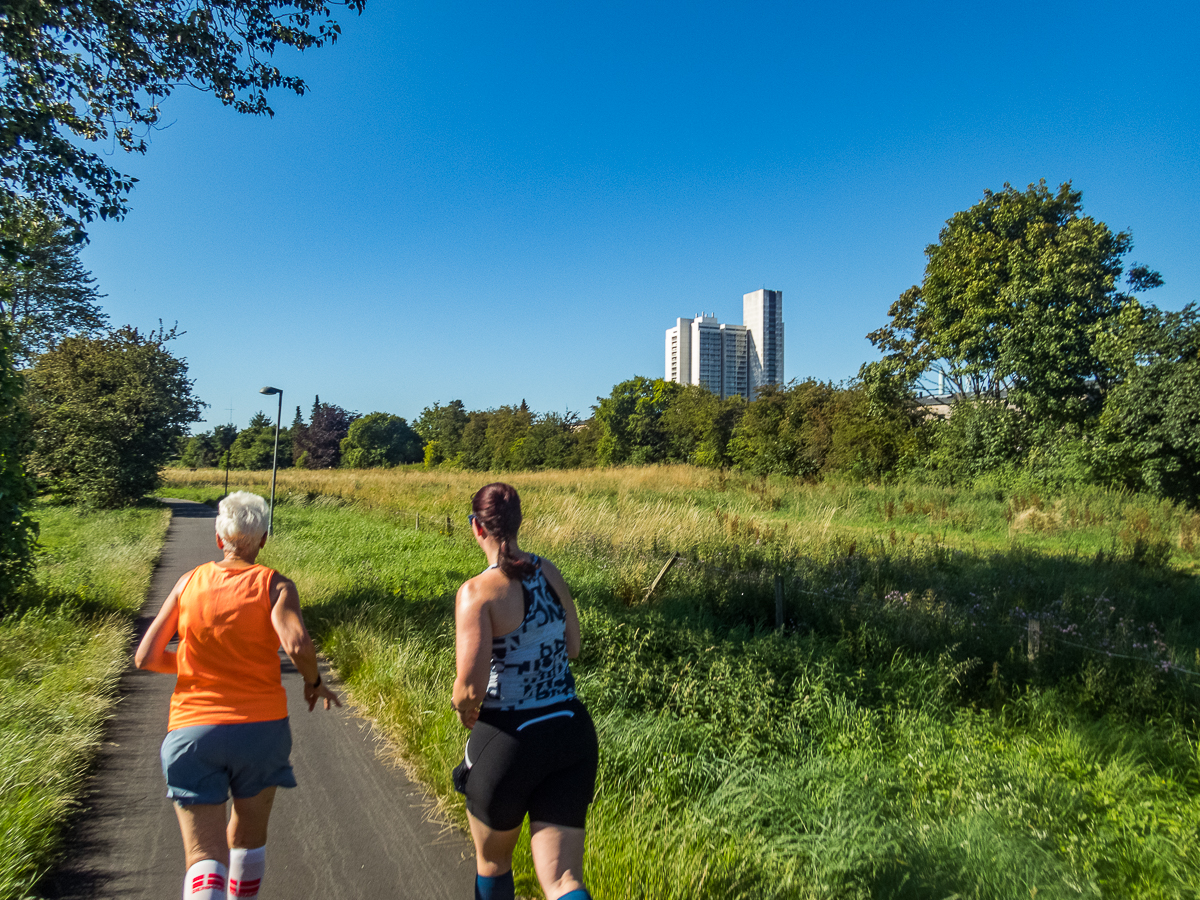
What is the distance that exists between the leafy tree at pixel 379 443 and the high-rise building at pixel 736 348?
319 feet

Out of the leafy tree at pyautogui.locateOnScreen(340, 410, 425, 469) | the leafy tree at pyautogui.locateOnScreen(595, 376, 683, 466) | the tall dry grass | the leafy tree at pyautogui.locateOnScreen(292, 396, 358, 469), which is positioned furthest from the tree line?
the leafy tree at pyautogui.locateOnScreen(292, 396, 358, 469)

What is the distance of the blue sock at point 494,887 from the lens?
2477 millimetres

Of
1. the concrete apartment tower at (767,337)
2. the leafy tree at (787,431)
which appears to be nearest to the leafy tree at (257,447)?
the leafy tree at (787,431)

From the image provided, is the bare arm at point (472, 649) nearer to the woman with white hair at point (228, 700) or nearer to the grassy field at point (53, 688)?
the woman with white hair at point (228, 700)

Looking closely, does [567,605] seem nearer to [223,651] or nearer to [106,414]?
[223,651]

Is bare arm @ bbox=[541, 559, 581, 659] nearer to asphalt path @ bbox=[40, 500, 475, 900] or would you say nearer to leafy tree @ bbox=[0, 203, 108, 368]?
asphalt path @ bbox=[40, 500, 475, 900]

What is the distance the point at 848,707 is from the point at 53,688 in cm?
623

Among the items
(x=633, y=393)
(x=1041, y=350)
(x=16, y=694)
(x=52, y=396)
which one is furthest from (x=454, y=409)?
(x=16, y=694)

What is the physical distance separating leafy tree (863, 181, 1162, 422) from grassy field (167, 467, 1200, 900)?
13.0 m

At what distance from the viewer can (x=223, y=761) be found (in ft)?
8.41

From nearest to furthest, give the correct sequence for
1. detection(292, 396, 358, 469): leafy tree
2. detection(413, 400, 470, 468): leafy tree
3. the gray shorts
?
the gray shorts, detection(413, 400, 470, 468): leafy tree, detection(292, 396, 358, 469): leafy tree

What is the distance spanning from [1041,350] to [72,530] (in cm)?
2994

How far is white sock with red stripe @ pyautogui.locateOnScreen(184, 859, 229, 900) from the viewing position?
244cm

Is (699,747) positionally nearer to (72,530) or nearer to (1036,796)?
(1036,796)
